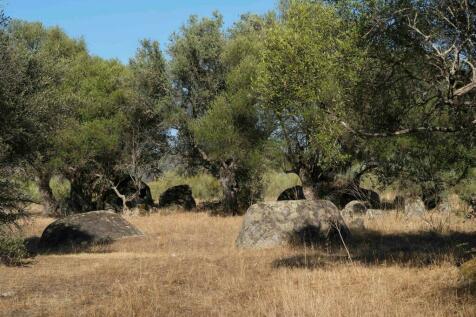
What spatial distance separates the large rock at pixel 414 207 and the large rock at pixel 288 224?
6195 mm

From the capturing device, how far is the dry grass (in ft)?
28.6

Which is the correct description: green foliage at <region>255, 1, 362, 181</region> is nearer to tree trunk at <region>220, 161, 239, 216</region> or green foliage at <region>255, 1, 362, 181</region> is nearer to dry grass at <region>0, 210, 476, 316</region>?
dry grass at <region>0, 210, 476, 316</region>

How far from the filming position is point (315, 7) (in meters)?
13.4

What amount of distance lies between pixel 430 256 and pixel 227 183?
2224 centimetres

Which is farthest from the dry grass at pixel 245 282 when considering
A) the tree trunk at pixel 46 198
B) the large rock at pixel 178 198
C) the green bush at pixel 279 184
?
the green bush at pixel 279 184

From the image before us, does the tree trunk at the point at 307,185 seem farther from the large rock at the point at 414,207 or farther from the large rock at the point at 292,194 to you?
the large rock at the point at 414,207

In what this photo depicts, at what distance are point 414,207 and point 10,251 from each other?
1753 cm

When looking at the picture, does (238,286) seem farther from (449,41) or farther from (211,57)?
(211,57)

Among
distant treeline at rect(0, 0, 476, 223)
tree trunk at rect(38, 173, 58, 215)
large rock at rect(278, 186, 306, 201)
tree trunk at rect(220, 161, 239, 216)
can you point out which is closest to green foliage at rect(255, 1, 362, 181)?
distant treeline at rect(0, 0, 476, 223)

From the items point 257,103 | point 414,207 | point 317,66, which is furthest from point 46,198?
point 317,66

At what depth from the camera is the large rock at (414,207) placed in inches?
951

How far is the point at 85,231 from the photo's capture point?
2169 centimetres

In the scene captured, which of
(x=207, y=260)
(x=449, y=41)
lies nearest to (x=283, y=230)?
(x=207, y=260)

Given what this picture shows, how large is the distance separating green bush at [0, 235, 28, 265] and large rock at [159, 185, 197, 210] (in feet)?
78.2
